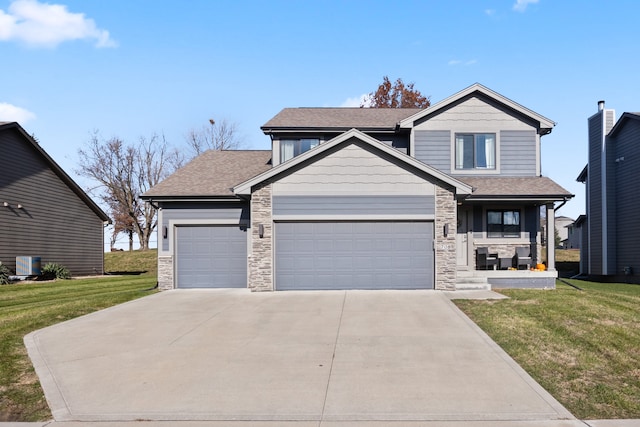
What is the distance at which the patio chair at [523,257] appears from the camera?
1667cm

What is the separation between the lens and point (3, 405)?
5914 mm

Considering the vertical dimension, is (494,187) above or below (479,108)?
below

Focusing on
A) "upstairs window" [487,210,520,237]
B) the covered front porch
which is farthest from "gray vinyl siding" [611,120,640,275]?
"upstairs window" [487,210,520,237]

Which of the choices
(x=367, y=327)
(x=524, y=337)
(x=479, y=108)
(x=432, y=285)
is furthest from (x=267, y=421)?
(x=479, y=108)

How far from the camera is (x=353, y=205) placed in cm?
1500

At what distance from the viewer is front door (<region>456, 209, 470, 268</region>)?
17.2m

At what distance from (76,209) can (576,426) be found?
27377mm

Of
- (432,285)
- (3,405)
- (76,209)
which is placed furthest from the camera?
(76,209)

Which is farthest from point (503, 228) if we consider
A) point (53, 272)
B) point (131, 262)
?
point (131, 262)

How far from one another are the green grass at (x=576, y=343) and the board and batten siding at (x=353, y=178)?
4.22m

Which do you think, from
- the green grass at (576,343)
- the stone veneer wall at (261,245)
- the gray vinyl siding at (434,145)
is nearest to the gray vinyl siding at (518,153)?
the gray vinyl siding at (434,145)

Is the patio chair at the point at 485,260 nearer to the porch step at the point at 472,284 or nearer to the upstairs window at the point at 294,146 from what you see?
the porch step at the point at 472,284

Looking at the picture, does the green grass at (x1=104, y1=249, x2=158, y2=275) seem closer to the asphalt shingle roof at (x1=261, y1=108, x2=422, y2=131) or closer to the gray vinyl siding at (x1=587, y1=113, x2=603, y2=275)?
the asphalt shingle roof at (x1=261, y1=108, x2=422, y2=131)

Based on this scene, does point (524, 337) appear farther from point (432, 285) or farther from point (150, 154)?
point (150, 154)
